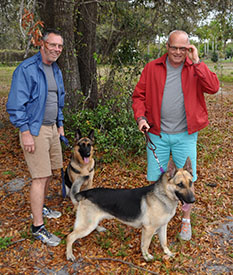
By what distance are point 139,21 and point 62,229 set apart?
605 cm

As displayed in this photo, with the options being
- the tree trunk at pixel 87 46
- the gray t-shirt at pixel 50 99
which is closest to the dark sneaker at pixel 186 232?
the gray t-shirt at pixel 50 99

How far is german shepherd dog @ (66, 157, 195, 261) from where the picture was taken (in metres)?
3.17

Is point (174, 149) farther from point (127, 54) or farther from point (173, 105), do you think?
point (127, 54)

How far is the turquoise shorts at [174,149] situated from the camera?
11.3 ft

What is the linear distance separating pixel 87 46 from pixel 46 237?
534 cm

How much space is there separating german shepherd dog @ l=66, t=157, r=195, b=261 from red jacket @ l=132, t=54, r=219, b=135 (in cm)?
64

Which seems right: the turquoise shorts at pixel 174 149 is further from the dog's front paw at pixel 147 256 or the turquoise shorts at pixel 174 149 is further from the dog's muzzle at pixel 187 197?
the dog's front paw at pixel 147 256

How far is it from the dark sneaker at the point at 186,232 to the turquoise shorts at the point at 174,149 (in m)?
0.76

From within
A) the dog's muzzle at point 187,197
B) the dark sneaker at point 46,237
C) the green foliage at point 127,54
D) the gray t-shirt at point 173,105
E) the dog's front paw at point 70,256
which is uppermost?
the green foliage at point 127,54

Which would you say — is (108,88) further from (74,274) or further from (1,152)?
(74,274)

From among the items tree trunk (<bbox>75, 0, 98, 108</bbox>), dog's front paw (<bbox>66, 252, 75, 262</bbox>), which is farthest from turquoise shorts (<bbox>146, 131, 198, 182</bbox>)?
tree trunk (<bbox>75, 0, 98, 108</bbox>)

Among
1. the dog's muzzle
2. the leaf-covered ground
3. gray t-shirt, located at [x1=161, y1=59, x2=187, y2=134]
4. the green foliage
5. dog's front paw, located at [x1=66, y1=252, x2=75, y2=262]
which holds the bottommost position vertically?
the leaf-covered ground

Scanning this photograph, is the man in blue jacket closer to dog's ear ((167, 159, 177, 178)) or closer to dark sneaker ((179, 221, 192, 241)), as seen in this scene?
dog's ear ((167, 159, 177, 178))

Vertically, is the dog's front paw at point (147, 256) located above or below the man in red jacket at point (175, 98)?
below
